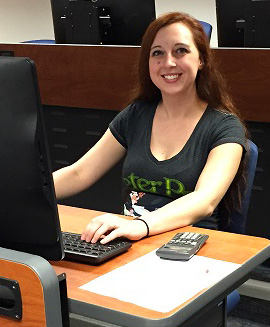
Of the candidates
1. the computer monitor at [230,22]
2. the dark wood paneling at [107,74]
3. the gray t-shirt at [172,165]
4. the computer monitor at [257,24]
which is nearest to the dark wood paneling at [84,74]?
the dark wood paneling at [107,74]

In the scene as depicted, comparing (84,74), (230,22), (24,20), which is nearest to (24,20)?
(24,20)

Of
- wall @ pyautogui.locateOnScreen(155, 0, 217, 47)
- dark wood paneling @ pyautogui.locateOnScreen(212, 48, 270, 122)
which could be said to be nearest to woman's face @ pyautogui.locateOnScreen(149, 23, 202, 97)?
dark wood paneling @ pyautogui.locateOnScreen(212, 48, 270, 122)

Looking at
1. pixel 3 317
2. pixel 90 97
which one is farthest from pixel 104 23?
pixel 3 317

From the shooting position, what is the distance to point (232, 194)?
6.22ft

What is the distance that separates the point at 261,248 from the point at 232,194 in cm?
42

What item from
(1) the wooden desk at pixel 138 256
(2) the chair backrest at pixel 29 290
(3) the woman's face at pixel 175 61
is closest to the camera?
(2) the chair backrest at pixel 29 290

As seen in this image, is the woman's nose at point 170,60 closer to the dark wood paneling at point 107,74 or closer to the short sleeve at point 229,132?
the short sleeve at point 229,132

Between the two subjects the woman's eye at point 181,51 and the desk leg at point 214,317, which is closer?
the desk leg at point 214,317

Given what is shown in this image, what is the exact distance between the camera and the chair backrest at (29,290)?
106 centimetres

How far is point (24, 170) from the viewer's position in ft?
3.74

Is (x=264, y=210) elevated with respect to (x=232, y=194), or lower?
lower

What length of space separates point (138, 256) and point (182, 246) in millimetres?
95

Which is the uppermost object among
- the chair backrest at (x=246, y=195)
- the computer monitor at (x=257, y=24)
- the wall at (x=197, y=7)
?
the computer monitor at (x=257, y=24)

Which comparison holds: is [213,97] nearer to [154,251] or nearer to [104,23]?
[154,251]
